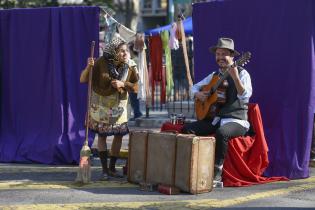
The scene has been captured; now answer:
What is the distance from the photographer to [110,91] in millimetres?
7676

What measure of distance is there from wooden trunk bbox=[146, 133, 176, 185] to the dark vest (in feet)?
2.50

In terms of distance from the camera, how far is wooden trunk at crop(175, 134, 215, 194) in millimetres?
6719

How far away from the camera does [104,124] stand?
25.2 feet

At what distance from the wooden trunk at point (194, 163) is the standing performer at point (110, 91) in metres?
1.09

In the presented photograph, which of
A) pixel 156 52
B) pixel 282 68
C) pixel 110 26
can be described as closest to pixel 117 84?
pixel 282 68

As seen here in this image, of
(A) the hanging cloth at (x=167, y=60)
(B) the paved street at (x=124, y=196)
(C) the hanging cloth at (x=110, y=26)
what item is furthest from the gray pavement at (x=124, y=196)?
(A) the hanging cloth at (x=167, y=60)

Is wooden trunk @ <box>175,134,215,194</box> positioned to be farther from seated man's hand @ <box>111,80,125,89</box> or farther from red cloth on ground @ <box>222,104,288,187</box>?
seated man's hand @ <box>111,80,125,89</box>

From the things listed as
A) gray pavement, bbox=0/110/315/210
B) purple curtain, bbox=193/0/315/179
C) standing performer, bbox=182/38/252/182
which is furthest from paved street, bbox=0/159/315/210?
standing performer, bbox=182/38/252/182

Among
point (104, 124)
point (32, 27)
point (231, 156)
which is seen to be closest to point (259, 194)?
point (231, 156)

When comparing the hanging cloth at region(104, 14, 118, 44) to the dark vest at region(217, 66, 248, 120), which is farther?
the hanging cloth at region(104, 14, 118, 44)

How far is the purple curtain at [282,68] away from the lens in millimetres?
7492

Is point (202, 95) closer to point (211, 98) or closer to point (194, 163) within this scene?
point (211, 98)

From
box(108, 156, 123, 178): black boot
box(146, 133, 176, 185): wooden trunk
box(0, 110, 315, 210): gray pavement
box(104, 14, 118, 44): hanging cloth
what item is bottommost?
box(0, 110, 315, 210): gray pavement

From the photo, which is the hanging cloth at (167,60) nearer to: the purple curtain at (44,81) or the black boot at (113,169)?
the purple curtain at (44,81)
